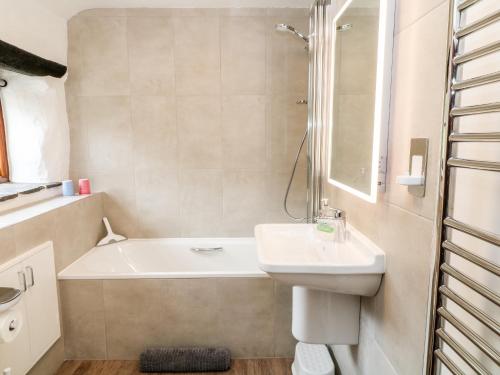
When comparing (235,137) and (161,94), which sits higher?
(161,94)

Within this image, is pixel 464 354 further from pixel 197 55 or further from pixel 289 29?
pixel 197 55

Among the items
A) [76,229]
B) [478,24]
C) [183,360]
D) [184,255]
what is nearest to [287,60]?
[184,255]

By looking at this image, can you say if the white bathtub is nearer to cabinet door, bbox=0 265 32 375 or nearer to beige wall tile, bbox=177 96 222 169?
beige wall tile, bbox=177 96 222 169

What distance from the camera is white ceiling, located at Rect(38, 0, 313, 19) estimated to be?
95.4 inches

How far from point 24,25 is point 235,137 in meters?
1.54

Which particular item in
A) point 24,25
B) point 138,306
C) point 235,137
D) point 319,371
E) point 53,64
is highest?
point 24,25

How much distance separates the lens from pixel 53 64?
229cm

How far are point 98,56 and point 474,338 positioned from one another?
2.84 metres

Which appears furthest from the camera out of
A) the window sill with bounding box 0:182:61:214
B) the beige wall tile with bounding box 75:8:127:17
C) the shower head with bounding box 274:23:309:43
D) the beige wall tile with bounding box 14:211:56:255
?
the beige wall tile with bounding box 75:8:127:17

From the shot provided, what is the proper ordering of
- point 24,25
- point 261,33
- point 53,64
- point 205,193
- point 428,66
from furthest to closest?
point 205,193
point 261,33
point 53,64
point 24,25
point 428,66

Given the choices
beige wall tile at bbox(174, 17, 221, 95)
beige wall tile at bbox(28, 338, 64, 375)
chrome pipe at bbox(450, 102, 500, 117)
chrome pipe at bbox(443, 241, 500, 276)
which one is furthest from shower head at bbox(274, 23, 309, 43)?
beige wall tile at bbox(28, 338, 64, 375)

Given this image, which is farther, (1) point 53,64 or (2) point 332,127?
(1) point 53,64

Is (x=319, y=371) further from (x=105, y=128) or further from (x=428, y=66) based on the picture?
(x=105, y=128)

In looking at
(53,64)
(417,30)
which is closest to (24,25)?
(53,64)
